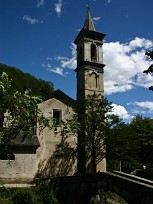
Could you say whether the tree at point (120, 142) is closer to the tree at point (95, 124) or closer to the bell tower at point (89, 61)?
the tree at point (95, 124)

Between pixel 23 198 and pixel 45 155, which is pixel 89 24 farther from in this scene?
pixel 23 198

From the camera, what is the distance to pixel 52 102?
30906mm

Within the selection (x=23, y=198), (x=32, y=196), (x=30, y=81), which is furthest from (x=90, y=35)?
(x=30, y=81)

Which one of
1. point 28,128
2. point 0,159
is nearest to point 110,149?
point 0,159

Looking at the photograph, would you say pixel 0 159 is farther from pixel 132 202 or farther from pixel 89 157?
pixel 132 202

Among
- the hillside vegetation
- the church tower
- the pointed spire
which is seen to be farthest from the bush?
the hillside vegetation

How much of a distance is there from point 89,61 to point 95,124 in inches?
350

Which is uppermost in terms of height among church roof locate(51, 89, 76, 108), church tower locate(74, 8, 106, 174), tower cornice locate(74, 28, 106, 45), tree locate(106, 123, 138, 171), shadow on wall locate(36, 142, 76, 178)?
tower cornice locate(74, 28, 106, 45)

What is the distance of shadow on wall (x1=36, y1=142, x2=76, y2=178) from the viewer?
2862 cm

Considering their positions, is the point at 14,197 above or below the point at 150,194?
below

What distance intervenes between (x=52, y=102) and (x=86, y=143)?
581cm

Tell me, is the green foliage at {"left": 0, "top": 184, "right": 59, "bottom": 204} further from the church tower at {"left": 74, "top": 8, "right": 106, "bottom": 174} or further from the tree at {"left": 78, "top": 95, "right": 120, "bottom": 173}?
the church tower at {"left": 74, "top": 8, "right": 106, "bottom": 174}

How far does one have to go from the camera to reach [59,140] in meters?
29.8

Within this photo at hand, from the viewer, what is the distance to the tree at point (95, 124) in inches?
1104
